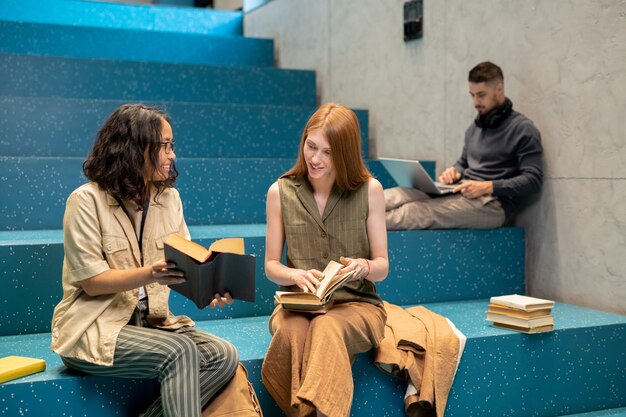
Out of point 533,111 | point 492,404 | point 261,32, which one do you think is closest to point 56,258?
point 492,404

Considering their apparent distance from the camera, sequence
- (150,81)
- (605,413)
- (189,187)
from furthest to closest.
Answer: (150,81) → (189,187) → (605,413)

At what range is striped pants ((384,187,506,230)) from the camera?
3164 millimetres

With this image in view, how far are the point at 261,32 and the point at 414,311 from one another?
3.15m

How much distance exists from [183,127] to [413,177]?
3.54ft

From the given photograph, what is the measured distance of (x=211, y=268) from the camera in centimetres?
189

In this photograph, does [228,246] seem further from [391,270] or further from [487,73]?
[487,73]

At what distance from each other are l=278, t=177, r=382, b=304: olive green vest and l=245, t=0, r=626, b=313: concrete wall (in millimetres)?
1059

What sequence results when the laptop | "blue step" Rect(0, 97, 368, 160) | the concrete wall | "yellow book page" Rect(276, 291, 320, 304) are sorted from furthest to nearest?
"blue step" Rect(0, 97, 368, 160), the laptop, the concrete wall, "yellow book page" Rect(276, 291, 320, 304)

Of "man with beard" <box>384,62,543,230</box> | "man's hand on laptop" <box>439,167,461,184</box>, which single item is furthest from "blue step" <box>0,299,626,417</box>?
"man's hand on laptop" <box>439,167,461,184</box>

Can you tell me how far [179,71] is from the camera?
4086 millimetres

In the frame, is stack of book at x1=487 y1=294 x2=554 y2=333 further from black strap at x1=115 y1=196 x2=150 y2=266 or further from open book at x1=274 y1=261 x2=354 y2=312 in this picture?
black strap at x1=115 y1=196 x2=150 y2=266

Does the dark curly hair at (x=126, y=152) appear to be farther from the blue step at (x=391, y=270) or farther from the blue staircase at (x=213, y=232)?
the blue step at (x=391, y=270)

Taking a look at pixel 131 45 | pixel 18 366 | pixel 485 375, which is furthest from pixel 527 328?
pixel 131 45

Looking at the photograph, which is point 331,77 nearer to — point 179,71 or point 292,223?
point 179,71
